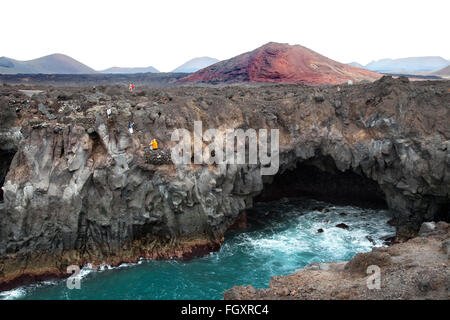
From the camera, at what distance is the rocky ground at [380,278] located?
1463 cm

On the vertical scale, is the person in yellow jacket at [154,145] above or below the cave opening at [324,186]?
above

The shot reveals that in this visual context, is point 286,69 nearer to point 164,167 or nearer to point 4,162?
point 164,167

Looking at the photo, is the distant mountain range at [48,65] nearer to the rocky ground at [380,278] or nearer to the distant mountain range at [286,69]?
the distant mountain range at [286,69]

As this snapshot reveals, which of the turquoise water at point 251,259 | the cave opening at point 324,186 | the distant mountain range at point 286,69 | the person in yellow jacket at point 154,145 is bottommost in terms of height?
the turquoise water at point 251,259

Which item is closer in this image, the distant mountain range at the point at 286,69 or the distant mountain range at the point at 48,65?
the distant mountain range at the point at 286,69

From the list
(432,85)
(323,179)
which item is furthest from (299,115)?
(432,85)

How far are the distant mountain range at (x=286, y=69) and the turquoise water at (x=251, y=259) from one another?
2556cm

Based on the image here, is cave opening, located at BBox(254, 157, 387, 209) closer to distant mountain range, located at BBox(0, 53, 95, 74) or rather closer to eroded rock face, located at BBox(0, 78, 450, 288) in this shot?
eroded rock face, located at BBox(0, 78, 450, 288)

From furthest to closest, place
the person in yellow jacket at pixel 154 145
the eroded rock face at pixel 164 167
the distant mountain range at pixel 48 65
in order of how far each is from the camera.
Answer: the distant mountain range at pixel 48 65 → the person in yellow jacket at pixel 154 145 → the eroded rock face at pixel 164 167

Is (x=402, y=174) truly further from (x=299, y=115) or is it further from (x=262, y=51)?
(x=262, y=51)

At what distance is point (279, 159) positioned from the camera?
34219 mm

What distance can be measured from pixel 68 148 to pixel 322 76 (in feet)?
136

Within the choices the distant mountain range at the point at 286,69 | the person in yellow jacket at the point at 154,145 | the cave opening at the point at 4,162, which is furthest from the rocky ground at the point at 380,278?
the distant mountain range at the point at 286,69

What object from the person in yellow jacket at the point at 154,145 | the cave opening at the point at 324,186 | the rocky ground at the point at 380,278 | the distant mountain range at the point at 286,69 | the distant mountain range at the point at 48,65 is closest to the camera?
the rocky ground at the point at 380,278
